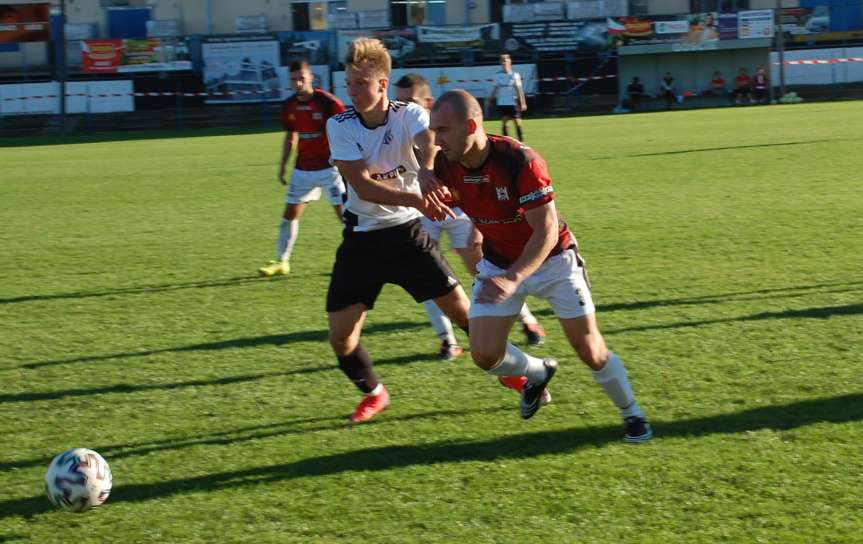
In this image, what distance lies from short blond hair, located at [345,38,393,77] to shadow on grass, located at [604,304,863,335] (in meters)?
2.93

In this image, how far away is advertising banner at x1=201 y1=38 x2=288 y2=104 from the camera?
1617 inches

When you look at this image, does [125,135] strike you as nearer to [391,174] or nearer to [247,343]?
[247,343]

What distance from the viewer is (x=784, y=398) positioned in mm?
5477

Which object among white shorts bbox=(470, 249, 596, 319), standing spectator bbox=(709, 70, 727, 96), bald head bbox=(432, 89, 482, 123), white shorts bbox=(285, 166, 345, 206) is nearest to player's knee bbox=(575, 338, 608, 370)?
white shorts bbox=(470, 249, 596, 319)

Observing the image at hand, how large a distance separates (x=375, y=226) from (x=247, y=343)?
2.32m

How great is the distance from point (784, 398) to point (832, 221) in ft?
20.7

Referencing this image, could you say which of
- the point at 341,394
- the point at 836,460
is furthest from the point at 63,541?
the point at 836,460

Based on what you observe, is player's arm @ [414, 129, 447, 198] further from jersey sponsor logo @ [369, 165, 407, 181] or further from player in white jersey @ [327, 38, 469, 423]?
jersey sponsor logo @ [369, 165, 407, 181]

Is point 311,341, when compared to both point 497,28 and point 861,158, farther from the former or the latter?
point 497,28

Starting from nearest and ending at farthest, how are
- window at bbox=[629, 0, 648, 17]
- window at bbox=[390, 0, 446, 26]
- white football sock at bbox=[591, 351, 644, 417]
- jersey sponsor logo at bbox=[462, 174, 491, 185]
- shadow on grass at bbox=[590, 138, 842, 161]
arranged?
jersey sponsor logo at bbox=[462, 174, 491, 185], white football sock at bbox=[591, 351, 644, 417], shadow on grass at bbox=[590, 138, 842, 161], window at bbox=[629, 0, 648, 17], window at bbox=[390, 0, 446, 26]

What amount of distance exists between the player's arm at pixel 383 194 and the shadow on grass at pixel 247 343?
94.8 inches

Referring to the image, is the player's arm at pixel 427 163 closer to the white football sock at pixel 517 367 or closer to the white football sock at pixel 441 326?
the white football sock at pixel 517 367

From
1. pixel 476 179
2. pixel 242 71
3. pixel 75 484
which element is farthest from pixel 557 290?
pixel 242 71

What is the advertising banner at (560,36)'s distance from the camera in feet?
137
